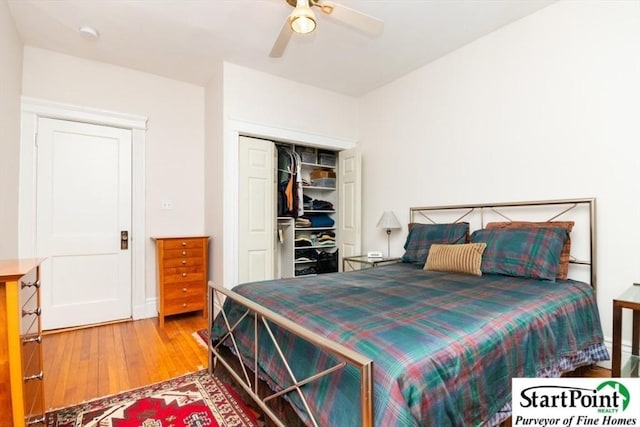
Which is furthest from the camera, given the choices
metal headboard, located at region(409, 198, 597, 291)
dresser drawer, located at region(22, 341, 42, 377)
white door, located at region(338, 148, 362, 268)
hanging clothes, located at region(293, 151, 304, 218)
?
white door, located at region(338, 148, 362, 268)

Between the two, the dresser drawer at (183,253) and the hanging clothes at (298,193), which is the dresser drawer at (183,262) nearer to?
the dresser drawer at (183,253)

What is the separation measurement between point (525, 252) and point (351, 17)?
6.71 ft

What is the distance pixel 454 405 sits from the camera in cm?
112

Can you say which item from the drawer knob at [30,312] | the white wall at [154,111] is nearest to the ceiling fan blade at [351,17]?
the drawer knob at [30,312]

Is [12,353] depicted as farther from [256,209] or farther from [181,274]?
[256,209]

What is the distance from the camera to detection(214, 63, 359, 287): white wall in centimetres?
339

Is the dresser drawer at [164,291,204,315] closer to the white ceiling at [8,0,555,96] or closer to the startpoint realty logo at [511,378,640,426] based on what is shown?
the white ceiling at [8,0,555,96]

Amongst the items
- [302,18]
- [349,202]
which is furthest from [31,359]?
[349,202]

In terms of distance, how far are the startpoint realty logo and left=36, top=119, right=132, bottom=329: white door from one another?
3.67 meters

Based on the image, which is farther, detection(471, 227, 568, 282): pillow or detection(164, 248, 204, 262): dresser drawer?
detection(164, 248, 204, 262): dresser drawer

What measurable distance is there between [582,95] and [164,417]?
350 cm

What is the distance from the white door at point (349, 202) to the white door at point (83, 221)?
251cm

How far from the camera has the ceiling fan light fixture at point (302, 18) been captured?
1930 millimetres

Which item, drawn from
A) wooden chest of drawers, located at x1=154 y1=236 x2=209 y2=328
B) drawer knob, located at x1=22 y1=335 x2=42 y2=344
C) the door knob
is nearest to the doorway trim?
the door knob
